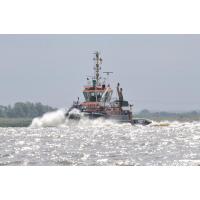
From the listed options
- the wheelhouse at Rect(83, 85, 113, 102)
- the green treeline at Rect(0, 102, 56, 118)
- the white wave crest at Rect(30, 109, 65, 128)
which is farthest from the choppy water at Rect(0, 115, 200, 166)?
the wheelhouse at Rect(83, 85, 113, 102)

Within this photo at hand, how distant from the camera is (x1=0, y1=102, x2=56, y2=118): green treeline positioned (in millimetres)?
18547

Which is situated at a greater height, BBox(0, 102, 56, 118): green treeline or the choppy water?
BBox(0, 102, 56, 118): green treeline

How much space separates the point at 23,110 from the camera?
1977 centimetres

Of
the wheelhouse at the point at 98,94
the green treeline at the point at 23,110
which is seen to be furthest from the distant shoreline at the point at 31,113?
the wheelhouse at the point at 98,94

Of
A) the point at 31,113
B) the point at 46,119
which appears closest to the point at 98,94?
the point at 46,119

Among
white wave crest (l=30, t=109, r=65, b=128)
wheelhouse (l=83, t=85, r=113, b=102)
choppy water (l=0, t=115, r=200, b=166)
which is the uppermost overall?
wheelhouse (l=83, t=85, r=113, b=102)

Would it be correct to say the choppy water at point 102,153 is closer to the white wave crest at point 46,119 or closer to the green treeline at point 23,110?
the white wave crest at point 46,119

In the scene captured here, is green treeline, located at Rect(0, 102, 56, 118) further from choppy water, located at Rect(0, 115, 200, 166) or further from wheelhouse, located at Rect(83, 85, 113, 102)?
wheelhouse, located at Rect(83, 85, 113, 102)

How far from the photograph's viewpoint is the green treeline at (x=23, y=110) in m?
18.5

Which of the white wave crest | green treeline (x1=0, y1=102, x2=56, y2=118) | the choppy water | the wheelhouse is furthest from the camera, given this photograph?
the wheelhouse

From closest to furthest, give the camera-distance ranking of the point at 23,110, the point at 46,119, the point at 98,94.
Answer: the point at 23,110
the point at 46,119
the point at 98,94

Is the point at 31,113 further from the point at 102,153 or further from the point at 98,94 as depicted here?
the point at 98,94

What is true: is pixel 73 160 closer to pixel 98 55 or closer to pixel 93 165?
pixel 93 165
